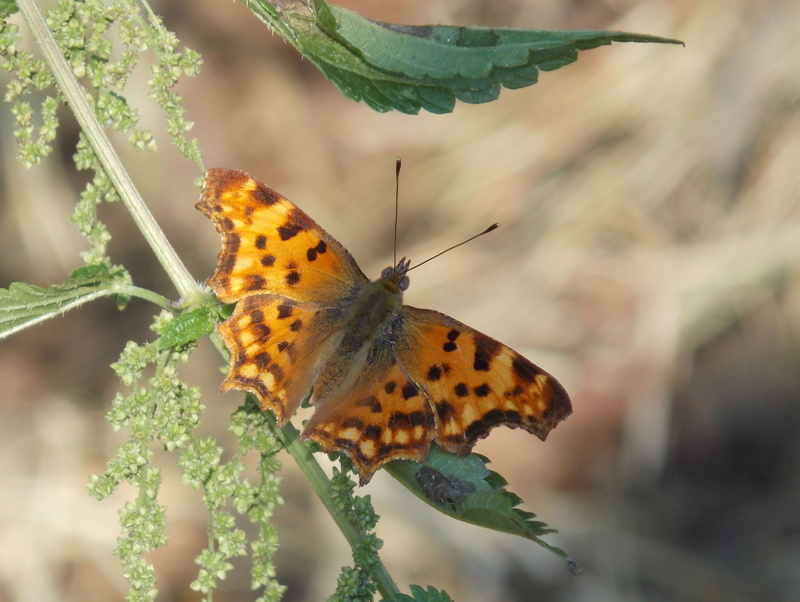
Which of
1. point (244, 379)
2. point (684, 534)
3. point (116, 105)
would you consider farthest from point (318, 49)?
point (684, 534)

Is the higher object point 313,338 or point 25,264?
point 25,264

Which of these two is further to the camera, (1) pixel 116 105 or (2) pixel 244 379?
(2) pixel 244 379

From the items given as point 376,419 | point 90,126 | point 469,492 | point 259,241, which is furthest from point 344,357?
point 90,126

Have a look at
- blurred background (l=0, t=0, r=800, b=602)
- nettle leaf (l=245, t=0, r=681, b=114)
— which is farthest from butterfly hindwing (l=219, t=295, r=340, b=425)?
blurred background (l=0, t=0, r=800, b=602)

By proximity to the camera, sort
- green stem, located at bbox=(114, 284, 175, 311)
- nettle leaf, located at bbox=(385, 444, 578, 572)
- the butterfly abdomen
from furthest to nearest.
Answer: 1. the butterfly abdomen
2. green stem, located at bbox=(114, 284, 175, 311)
3. nettle leaf, located at bbox=(385, 444, 578, 572)

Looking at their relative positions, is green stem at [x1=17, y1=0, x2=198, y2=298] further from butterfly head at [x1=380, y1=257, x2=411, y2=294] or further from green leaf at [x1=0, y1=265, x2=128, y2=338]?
butterfly head at [x1=380, y1=257, x2=411, y2=294]

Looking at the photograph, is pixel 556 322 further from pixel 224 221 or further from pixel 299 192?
pixel 224 221

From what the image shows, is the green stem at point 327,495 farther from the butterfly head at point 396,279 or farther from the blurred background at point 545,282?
the blurred background at point 545,282
